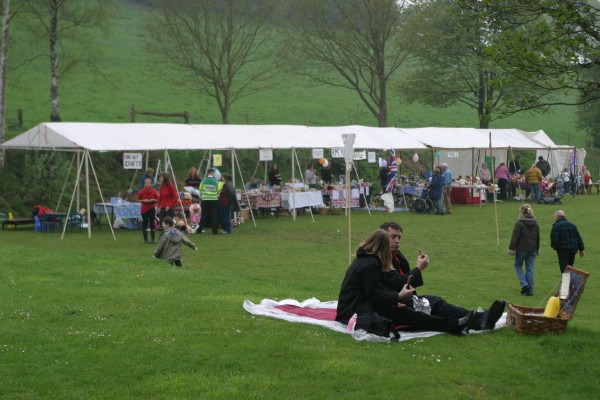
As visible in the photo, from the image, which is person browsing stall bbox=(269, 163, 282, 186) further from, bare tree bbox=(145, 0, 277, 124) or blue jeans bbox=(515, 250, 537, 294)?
blue jeans bbox=(515, 250, 537, 294)

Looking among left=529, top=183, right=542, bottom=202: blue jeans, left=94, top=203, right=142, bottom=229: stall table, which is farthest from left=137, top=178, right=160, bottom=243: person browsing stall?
left=529, top=183, right=542, bottom=202: blue jeans

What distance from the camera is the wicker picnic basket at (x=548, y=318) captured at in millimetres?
9031

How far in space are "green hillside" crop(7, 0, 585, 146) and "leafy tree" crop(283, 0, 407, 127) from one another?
2.68 m

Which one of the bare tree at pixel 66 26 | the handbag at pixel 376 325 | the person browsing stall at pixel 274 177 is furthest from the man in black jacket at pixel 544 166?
the handbag at pixel 376 325

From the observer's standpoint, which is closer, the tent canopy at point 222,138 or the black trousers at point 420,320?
the black trousers at point 420,320

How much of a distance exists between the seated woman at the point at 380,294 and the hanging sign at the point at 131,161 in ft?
56.3

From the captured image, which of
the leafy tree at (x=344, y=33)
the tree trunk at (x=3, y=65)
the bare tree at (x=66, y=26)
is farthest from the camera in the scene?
the leafy tree at (x=344, y=33)

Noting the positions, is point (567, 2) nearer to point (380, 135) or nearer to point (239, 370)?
point (239, 370)

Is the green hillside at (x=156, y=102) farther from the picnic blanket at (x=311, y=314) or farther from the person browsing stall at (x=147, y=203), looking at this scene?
the picnic blanket at (x=311, y=314)

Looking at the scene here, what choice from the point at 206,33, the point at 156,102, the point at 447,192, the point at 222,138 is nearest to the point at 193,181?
the point at 222,138

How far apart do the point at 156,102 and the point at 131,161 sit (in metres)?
30.2

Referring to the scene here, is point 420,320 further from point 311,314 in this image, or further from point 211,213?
point 211,213

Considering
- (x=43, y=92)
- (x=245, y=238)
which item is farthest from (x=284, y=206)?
(x=43, y=92)

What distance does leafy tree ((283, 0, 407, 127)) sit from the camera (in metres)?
45.6
